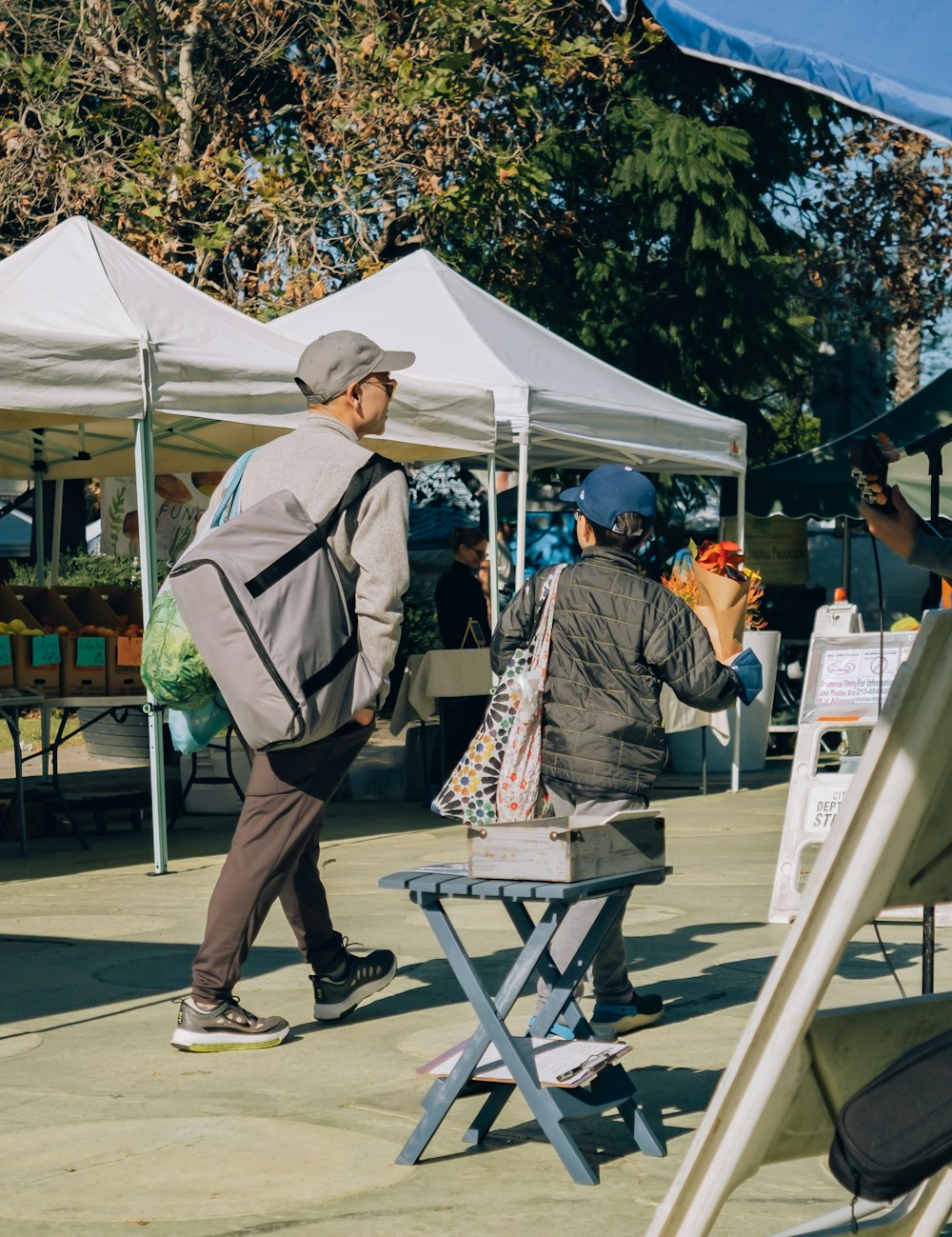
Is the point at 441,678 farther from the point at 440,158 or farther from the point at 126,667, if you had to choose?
the point at 440,158

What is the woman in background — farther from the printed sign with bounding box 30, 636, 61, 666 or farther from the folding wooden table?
the folding wooden table

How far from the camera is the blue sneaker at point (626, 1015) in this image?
5207mm

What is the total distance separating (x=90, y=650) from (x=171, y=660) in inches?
166

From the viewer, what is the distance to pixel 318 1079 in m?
4.77

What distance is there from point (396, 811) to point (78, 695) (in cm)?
309

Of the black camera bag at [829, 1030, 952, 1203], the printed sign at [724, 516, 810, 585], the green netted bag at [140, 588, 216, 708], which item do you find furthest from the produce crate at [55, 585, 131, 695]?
the printed sign at [724, 516, 810, 585]

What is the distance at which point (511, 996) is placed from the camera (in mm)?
3965

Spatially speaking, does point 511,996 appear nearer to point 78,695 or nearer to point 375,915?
point 375,915

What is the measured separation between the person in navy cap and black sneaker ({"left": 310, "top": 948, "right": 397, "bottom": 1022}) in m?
0.71

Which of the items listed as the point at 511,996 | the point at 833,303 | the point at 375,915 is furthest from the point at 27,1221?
the point at 833,303

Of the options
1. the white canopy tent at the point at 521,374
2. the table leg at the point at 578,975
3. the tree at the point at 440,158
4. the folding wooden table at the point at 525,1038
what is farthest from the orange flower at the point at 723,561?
the folding wooden table at the point at 525,1038

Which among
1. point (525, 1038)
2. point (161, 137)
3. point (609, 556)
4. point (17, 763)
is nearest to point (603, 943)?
point (525, 1038)

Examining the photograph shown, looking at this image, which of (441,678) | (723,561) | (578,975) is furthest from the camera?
(441,678)

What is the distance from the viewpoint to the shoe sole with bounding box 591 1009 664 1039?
5.12 meters
